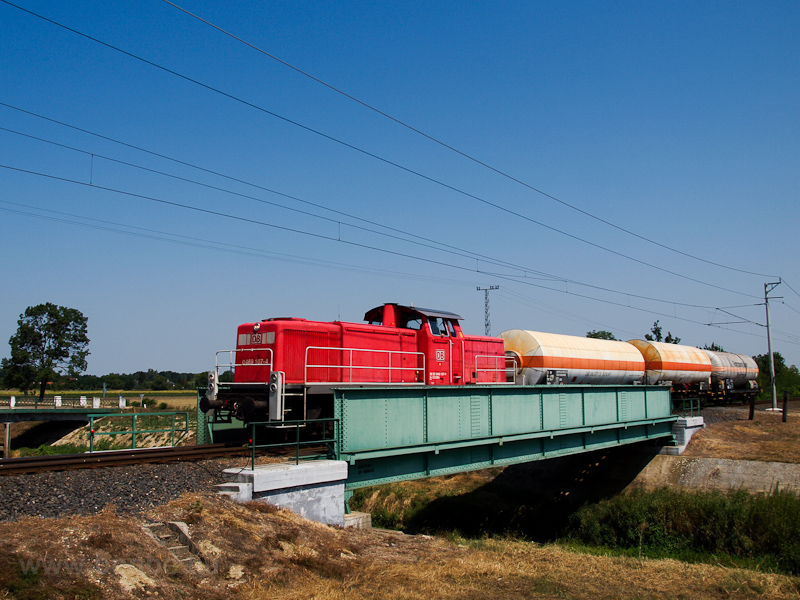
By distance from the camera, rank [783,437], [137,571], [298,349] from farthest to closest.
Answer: [783,437], [298,349], [137,571]

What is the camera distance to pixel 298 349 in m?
14.9

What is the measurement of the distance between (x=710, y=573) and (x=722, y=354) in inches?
1181

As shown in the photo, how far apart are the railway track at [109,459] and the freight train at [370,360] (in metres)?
0.98

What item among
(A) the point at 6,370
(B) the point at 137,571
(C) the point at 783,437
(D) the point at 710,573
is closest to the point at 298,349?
(B) the point at 137,571

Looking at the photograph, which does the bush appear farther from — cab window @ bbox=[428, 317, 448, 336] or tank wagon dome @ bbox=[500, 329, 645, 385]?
cab window @ bbox=[428, 317, 448, 336]

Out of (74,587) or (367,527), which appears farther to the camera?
(367,527)

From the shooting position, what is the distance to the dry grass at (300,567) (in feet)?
24.0

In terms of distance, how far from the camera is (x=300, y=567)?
9.07m

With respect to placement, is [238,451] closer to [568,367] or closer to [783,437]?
[568,367]

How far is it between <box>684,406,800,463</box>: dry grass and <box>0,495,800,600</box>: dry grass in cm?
1373

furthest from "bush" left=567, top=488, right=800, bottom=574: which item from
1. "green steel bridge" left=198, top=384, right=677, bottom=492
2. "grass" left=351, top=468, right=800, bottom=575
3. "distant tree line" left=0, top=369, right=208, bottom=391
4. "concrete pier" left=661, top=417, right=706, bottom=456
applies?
"distant tree line" left=0, top=369, right=208, bottom=391

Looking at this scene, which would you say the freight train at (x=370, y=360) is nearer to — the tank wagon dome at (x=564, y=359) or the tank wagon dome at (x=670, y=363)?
the tank wagon dome at (x=564, y=359)

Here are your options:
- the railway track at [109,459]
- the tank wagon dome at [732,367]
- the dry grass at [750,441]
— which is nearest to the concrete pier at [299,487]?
the railway track at [109,459]

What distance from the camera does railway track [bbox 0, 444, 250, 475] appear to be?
1130 cm
